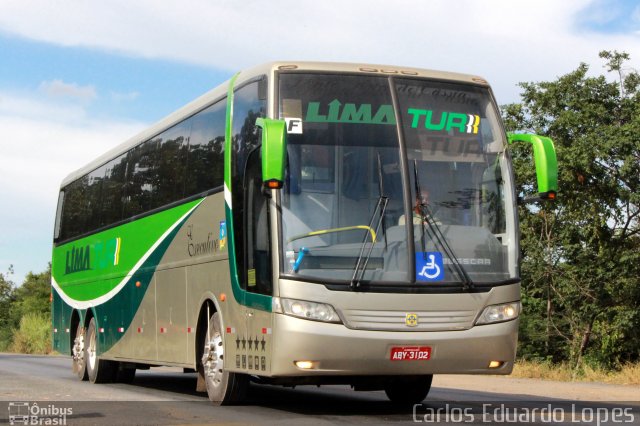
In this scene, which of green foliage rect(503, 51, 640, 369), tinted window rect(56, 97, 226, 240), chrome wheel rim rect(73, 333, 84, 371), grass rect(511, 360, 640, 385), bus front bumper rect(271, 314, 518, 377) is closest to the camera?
bus front bumper rect(271, 314, 518, 377)

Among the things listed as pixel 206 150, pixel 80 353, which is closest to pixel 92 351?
pixel 80 353

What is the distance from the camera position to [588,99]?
3406cm

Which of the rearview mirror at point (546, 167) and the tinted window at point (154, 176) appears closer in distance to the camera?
the rearview mirror at point (546, 167)

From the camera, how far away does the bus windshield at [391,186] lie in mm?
11961

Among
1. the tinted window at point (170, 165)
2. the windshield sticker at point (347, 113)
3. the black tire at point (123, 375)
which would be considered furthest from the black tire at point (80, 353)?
the windshield sticker at point (347, 113)

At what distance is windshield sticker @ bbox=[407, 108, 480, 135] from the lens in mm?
12758

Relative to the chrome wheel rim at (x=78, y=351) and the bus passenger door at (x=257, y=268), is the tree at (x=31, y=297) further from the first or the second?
the bus passenger door at (x=257, y=268)

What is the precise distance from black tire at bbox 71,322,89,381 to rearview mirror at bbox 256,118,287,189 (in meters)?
11.2

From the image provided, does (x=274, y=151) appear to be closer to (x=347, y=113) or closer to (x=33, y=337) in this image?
(x=347, y=113)

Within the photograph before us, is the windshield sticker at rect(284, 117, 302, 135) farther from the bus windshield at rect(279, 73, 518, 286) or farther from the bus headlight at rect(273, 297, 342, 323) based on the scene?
the bus headlight at rect(273, 297, 342, 323)

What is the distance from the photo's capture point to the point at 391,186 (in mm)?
12258

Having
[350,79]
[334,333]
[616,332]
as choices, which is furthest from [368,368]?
[616,332]

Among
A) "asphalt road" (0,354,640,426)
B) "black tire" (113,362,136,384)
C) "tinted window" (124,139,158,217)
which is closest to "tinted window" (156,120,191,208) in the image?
"tinted window" (124,139,158,217)

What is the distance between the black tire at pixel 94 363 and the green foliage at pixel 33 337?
3559 centimetres
